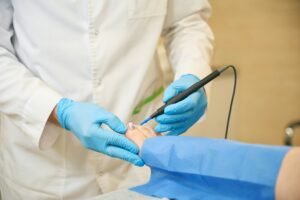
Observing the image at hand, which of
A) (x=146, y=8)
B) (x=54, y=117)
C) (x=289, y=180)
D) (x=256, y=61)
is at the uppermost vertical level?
(x=146, y=8)

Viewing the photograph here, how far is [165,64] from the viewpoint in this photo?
1669 mm

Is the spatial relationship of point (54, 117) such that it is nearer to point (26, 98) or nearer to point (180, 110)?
point (26, 98)

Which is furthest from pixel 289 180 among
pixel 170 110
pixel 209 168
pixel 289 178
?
pixel 170 110

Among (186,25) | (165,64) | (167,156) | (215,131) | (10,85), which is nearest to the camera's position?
(167,156)

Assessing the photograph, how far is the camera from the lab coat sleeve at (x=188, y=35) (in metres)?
1.12

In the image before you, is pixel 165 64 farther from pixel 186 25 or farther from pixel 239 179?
pixel 239 179

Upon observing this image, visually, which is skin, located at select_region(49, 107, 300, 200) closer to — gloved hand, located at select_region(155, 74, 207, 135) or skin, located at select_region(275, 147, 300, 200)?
skin, located at select_region(275, 147, 300, 200)

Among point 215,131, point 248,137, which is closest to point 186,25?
point 215,131

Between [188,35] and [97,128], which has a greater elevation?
[188,35]

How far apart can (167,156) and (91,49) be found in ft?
1.30

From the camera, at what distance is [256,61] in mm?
2092

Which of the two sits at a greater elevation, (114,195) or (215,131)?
(114,195)

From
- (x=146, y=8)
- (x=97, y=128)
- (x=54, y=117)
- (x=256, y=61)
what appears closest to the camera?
(x=97, y=128)

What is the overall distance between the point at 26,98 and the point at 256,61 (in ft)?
4.93
